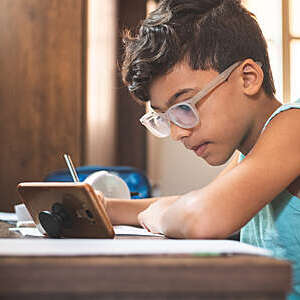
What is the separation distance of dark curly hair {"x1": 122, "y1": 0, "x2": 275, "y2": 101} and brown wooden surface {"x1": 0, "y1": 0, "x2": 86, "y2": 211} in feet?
6.38

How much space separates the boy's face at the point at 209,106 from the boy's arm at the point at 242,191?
16cm

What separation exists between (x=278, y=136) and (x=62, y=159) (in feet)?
7.59

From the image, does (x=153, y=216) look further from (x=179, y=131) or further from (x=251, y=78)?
(x=251, y=78)

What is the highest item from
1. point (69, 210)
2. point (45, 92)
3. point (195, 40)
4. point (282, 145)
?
point (195, 40)

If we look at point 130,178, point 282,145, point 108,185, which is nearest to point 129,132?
point 130,178

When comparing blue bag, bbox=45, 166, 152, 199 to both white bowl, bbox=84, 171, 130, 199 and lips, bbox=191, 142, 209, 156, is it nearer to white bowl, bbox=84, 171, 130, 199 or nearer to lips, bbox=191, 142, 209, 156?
white bowl, bbox=84, 171, 130, 199

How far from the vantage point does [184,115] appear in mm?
1182

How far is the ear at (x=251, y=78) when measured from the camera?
1.23 m

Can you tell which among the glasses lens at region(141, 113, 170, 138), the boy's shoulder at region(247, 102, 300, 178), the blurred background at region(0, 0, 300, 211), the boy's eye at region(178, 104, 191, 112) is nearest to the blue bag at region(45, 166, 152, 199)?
the blurred background at region(0, 0, 300, 211)

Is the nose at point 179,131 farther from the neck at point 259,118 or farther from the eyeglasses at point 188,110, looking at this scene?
the neck at point 259,118

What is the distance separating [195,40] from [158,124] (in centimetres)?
22

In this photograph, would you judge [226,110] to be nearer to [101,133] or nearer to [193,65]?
[193,65]

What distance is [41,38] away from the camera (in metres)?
3.23

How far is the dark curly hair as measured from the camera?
1.23 metres
